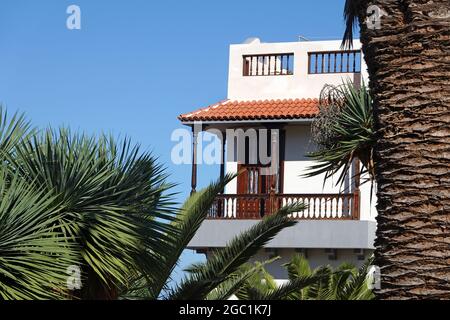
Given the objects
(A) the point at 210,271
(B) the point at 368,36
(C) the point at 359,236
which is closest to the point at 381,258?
(B) the point at 368,36

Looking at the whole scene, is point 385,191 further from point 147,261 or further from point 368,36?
point 147,261

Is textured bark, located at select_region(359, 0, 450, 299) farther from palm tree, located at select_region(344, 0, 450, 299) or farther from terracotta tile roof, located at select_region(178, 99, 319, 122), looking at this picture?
terracotta tile roof, located at select_region(178, 99, 319, 122)

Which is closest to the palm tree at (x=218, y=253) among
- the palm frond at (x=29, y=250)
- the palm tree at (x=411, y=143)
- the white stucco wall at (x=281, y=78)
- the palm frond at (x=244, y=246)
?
the palm frond at (x=244, y=246)

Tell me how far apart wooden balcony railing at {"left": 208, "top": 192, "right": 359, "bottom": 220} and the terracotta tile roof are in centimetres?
194

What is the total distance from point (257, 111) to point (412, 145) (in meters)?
19.9

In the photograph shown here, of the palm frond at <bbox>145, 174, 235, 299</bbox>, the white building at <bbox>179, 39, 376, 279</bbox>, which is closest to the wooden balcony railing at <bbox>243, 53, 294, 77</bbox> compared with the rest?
the white building at <bbox>179, 39, 376, 279</bbox>

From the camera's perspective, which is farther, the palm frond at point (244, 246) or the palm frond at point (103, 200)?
the palm frond at point (244, 246)

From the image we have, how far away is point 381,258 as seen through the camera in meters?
9.37

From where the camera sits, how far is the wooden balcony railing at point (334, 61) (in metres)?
29.2

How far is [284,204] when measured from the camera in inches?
1099

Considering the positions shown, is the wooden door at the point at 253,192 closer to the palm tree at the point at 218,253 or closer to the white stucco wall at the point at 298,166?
the white stucco wall at the point at 298,166

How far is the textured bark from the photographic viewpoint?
9.07m

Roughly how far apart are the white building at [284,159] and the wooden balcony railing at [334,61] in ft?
0.08

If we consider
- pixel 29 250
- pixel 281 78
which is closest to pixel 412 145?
pixel 29 250
